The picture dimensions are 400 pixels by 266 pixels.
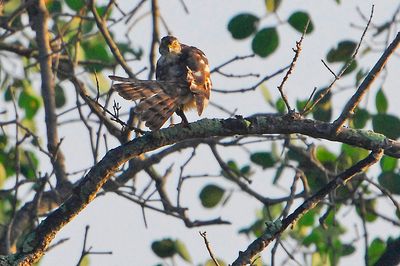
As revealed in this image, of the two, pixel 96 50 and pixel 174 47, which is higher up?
pixel 96 50

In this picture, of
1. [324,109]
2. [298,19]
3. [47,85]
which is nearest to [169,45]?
[47,85]

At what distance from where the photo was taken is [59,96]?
25.3 feet

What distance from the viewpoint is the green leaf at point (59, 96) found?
7707 millimetres

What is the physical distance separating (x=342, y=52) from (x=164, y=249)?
170 centimetres

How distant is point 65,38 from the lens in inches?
297

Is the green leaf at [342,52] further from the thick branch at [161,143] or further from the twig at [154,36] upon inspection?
the thick branch at [161,143]

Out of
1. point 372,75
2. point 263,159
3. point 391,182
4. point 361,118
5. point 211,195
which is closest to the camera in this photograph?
point 372,75

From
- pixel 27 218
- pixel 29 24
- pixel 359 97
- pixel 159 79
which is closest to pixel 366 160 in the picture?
pixel 359 97

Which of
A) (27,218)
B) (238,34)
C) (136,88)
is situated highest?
(238,34)

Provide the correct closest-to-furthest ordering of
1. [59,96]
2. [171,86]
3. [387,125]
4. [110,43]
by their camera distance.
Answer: [171,86]
[387,125]
[110,43]
[59,96]

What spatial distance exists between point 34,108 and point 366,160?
12.5 ft

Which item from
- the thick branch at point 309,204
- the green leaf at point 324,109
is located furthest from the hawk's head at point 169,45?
the thick branch at point 309,204

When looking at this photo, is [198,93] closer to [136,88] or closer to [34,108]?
[136,88]

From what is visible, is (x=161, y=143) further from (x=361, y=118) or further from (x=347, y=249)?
(x=347, y=249)
